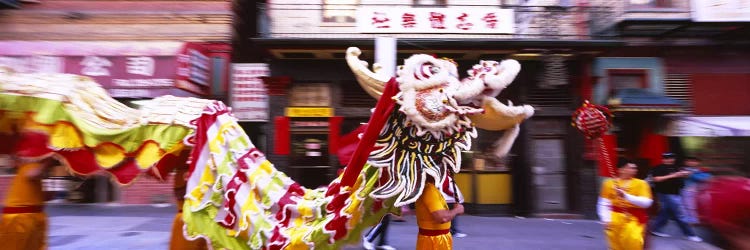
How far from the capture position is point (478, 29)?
9.70 meters

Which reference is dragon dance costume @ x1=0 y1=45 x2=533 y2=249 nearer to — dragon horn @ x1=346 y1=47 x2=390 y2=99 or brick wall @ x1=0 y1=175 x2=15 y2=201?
dragon horn @ x1=346 y1=47 x2=390 y2=99

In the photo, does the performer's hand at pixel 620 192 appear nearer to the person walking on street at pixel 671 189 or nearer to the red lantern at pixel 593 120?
the red lantern at pixel 593 120

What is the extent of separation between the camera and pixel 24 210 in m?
4.03

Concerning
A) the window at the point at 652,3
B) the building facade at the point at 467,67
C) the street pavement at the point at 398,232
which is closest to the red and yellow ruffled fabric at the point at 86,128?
the street pavement at the point at 398,232

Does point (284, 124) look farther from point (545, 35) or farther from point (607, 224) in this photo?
point (607, 224)

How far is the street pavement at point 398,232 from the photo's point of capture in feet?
22.3

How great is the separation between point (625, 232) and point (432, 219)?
2.63m

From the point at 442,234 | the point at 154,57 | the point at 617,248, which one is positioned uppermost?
the point at 154,57

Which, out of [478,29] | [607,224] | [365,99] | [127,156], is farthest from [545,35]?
[127,156]

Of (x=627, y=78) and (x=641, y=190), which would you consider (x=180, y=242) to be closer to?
(x=641, y=190)

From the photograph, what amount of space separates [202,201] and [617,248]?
12.9 ft

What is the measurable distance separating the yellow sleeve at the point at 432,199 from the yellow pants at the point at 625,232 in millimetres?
2541

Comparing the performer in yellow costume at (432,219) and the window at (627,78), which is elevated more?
the window at (627,78)

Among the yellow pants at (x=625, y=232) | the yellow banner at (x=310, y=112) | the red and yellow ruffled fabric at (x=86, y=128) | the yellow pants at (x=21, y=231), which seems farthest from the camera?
the yellow banner at (x=310, y=112)
